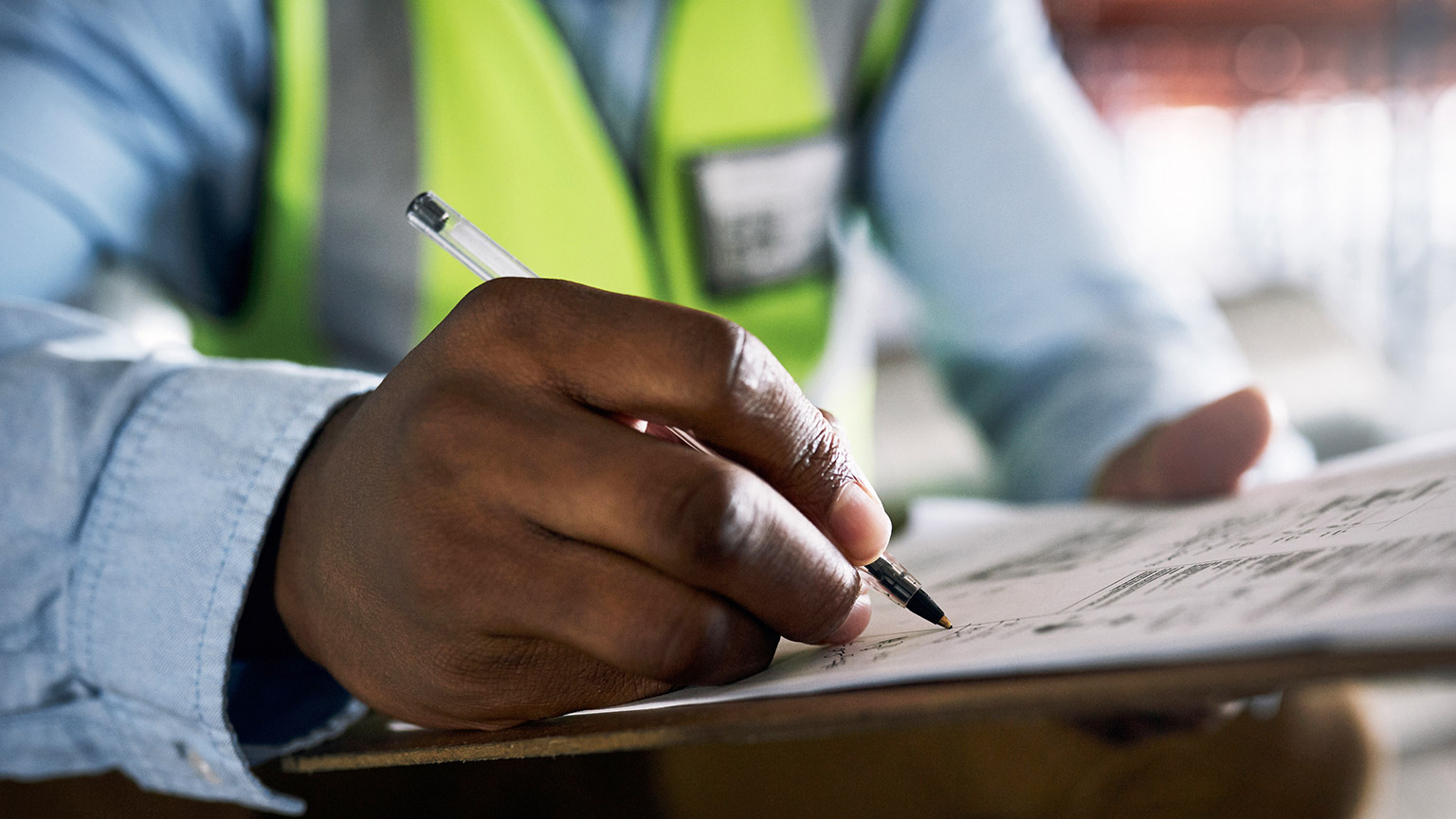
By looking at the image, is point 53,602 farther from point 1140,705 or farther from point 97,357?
point 1140,705

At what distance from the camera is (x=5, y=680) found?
1.08ft

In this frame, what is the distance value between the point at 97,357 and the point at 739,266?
1.65 ft

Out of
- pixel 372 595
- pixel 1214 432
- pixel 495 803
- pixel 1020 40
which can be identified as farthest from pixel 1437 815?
pixel 372 595

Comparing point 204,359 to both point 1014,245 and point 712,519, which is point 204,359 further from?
point 1014,245

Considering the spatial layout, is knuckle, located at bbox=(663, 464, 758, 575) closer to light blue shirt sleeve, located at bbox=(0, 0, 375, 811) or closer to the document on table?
the document on table

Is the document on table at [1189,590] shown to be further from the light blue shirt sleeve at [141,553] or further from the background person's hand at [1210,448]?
the light blue shirt sleeve at [141,553]

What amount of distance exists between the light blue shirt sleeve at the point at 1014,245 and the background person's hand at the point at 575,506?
504mm

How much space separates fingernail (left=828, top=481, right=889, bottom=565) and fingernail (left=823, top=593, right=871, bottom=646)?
0.02m

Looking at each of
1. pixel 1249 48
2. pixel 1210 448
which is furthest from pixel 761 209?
pixel 1249 48

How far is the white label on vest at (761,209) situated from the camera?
0.74 metres

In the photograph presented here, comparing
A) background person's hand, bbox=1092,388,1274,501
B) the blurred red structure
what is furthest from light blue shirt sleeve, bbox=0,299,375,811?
the blurred red structure

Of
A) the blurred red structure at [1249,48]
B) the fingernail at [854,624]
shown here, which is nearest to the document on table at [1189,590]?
the fingernail at [854,624]

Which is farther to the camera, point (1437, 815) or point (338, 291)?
point (1437, 815)

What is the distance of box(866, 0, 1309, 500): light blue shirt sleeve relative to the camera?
0.71 metres
